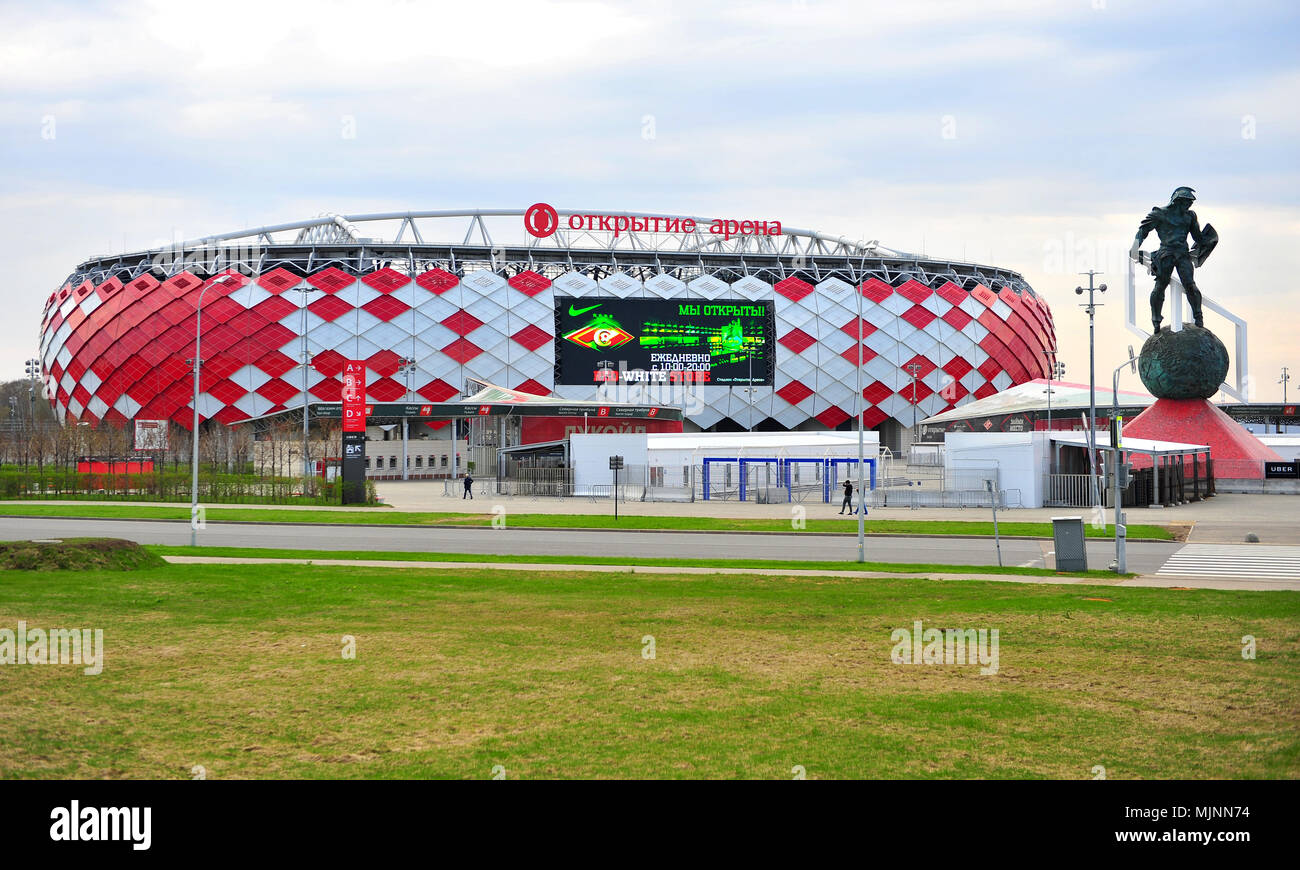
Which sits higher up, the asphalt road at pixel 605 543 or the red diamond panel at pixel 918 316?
the red diamond panel at pixel 918 316

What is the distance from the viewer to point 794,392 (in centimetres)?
10475

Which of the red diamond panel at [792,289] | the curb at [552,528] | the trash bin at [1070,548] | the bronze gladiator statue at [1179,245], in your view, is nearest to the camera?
the trash bin at [1070,548]

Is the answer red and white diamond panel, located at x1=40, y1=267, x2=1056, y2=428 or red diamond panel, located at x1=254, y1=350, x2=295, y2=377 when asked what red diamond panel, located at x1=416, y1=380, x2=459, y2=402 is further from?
red diamond panel, located at x1=254, y1=350, x2=295, y2=377

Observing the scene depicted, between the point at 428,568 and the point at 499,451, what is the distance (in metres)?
42.2

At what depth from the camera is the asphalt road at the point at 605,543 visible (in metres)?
25.9

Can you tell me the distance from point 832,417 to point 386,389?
4275 centimetres

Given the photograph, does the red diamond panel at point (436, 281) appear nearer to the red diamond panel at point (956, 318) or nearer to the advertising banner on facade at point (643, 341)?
the advertising banner on facade at point (643, 341)

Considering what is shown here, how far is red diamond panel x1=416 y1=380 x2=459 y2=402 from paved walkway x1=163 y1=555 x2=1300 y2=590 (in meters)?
74.7

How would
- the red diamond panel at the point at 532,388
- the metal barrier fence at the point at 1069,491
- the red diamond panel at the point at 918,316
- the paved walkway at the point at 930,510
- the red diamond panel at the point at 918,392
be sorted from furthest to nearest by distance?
the red diamond panel at the point at 918,316 → the red diamond panel at the point at 918,392 → the red diamond panel at the point at 532,388 → the metal barrier fence at the point at 1069,491 → the paved walkway at the point at 930,510

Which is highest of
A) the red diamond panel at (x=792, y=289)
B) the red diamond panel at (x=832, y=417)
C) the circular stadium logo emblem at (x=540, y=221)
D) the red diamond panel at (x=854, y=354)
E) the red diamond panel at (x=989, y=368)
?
the circular stadium logo emblem at (x=540, y=221)

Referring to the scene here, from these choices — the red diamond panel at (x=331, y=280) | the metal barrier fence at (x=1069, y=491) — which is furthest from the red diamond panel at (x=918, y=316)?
the metal barrier fence at (x=1069, y=491)

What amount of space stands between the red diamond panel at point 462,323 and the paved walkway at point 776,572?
7601 centimetres
